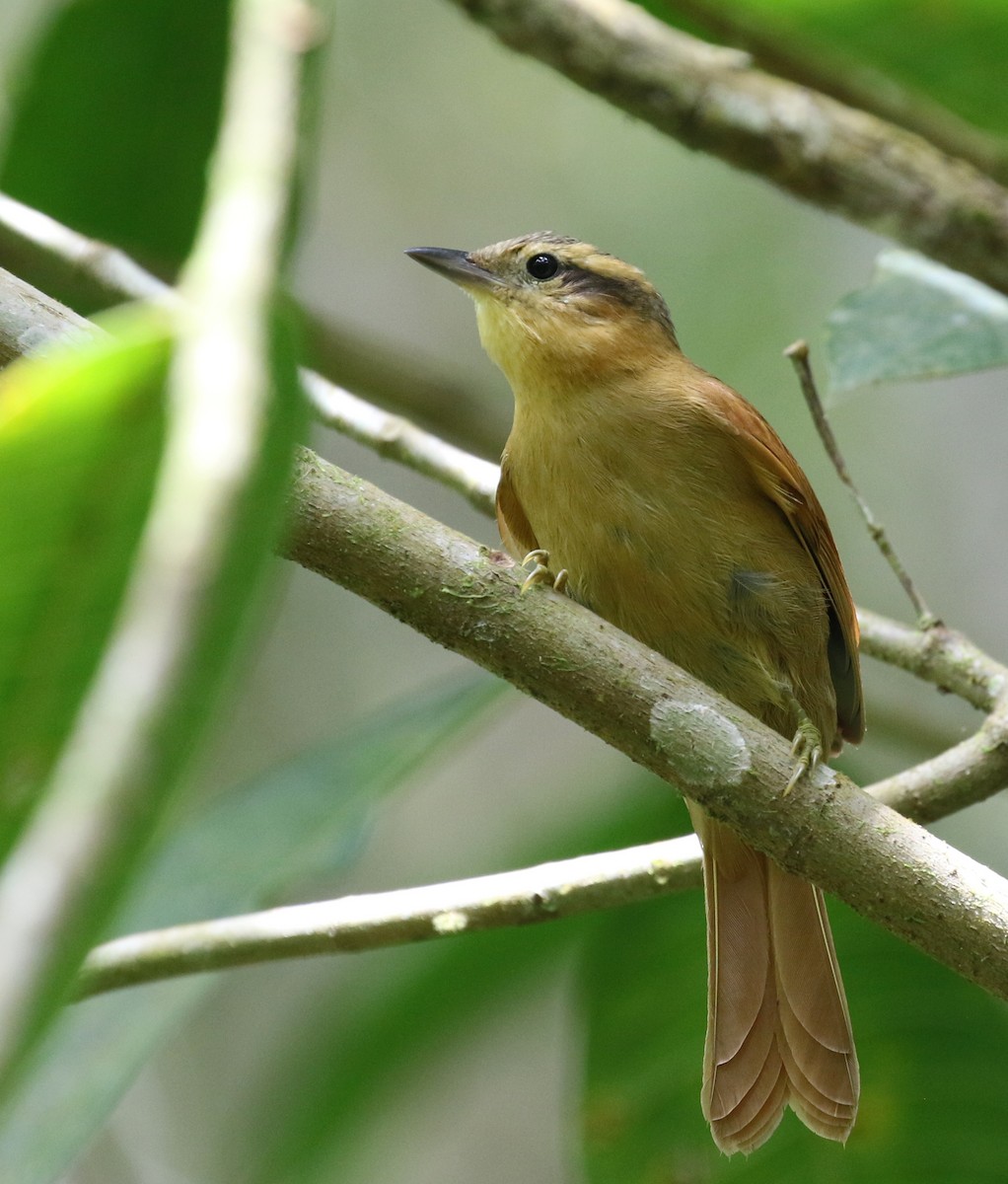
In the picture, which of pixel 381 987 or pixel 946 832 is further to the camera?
pixel 946 832

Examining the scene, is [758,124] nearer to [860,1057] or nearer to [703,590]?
[703,590]

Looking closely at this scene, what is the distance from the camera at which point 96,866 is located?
0.54 m

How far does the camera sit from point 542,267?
3.07m

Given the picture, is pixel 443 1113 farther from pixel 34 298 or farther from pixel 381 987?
pixel 34 298

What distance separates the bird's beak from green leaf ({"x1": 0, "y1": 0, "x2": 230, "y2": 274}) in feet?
1.57

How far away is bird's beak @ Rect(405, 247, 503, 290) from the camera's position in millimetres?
3031

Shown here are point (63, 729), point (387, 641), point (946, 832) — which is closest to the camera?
point (63, 729)

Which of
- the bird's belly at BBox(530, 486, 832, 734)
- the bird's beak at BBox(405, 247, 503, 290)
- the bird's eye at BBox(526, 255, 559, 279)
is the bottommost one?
the bird's belly at BBox(530, 486, 832, 734)

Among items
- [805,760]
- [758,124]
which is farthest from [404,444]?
[805,760]

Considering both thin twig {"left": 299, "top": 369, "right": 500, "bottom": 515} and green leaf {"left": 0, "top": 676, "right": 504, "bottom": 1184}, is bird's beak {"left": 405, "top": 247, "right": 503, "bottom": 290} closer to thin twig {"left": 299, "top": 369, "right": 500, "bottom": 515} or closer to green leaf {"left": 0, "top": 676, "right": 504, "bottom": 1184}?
thin twig {"left": 299, "top": 369, "right": 500, "bottom": 515}

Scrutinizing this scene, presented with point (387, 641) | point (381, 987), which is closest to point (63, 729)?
point (381, 987)

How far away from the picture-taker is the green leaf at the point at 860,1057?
259 centimetres

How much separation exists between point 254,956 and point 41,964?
1.55 meters

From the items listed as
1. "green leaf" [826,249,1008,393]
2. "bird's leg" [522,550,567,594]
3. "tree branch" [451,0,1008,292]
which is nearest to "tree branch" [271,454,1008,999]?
"bird's leg" [522,550,567,594]
